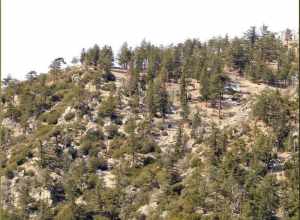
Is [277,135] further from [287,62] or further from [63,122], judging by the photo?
[63,122]

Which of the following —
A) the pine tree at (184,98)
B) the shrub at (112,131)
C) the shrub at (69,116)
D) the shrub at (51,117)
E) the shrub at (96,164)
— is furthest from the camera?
the shrub at (51,117)

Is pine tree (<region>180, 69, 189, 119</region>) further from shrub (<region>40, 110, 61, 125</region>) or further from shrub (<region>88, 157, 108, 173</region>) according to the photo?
shrub (<region>40, 110, 61, 125</region>)

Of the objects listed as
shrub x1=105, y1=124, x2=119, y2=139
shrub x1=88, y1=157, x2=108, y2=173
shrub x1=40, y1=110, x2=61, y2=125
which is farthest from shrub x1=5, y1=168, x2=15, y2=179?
shrub x1=105, y1=124, x2=119, y2=139

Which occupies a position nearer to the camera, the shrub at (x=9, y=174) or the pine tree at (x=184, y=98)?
the shrub at (x=9, y=174)

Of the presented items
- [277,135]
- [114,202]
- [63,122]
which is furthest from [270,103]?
[63,122]

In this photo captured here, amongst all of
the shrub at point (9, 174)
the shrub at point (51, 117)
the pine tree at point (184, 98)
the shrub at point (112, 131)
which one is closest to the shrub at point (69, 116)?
the shrub at point (51, 117)

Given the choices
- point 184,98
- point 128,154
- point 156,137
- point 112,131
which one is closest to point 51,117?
point 112,131

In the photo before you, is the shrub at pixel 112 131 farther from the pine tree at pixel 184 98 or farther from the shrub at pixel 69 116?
the pine tree at pixel 184 98

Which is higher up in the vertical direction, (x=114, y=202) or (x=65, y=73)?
(x=65, y=73)

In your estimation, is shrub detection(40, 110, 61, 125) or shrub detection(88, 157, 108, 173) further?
shrub detection(40, 110, 61, 125)
